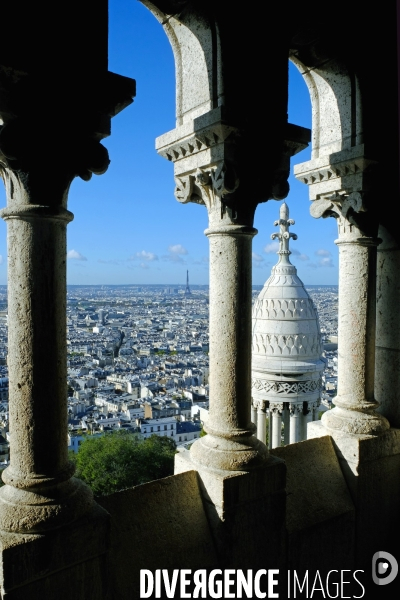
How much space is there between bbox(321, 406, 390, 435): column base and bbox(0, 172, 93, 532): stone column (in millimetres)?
2367

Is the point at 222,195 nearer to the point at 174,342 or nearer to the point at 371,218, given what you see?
the point at 371,218

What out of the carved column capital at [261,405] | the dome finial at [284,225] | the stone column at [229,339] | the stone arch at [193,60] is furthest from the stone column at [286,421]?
the stone arch at [193,60]

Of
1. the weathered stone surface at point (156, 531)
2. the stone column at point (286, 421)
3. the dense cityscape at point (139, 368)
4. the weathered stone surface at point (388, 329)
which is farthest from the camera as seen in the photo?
the dense cityscape at point (139, 368)

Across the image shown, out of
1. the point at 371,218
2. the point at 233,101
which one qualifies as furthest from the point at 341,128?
→ the point at 233,101

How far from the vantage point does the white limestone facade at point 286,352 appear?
28.3ft

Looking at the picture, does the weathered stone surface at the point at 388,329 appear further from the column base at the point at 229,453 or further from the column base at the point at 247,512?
the column base at the point at 229,453

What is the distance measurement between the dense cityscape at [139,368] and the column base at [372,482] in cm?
1041

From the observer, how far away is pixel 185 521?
3268 millimetres

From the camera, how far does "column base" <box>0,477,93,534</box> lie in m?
2.50

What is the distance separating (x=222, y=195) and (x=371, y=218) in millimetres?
1553

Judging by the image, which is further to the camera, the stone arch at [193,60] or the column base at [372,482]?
the column base at [372,482]

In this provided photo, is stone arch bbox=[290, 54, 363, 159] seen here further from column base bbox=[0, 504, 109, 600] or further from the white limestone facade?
the white limestone facade

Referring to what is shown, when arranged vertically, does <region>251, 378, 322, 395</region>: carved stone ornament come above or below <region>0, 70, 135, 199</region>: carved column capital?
below

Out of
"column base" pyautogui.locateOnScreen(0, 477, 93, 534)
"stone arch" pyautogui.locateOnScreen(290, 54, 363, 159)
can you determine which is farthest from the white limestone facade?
"column base" pyautogui.locateOnScreen(0, 477, 93, 534)
